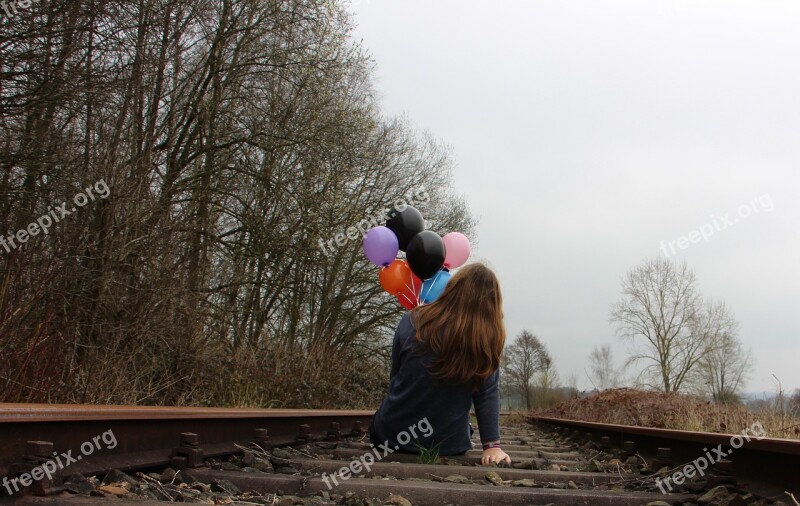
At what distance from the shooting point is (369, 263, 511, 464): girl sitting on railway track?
3572mm

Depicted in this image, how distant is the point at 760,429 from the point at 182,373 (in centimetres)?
727

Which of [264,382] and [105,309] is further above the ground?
[105,309]

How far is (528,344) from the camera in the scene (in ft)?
194

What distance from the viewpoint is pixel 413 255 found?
23.3ft

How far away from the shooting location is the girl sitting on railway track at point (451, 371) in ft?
11.7

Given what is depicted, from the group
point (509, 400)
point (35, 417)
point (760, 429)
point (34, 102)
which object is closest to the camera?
point (35, 417)

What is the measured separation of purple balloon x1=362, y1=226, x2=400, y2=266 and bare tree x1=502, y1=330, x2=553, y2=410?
48.9m

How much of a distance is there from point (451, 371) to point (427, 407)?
1.02 feet

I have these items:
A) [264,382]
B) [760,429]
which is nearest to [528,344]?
[264,382]

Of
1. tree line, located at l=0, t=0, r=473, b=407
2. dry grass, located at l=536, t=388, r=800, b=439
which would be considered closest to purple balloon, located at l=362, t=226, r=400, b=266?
tree line, located at l=0, t=0, r=473, b=407

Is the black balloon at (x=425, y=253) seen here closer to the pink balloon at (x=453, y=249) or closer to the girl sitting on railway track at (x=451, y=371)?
the pink balloon at (x=453, y=249)

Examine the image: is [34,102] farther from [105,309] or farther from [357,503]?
[357,503]

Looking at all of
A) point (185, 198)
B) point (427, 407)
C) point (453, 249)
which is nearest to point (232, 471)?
point (427, 407)

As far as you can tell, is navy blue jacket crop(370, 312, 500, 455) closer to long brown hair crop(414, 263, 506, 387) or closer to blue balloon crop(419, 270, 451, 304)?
long brown hair crop(414, 263, 506, 387)
